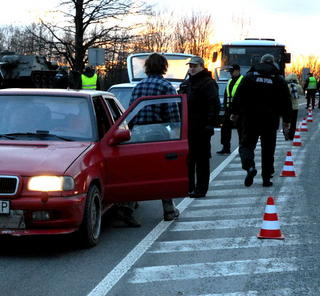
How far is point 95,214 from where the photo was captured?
23.5 feet

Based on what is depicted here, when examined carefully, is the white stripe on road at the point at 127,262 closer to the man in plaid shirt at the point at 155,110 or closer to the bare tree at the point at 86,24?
the man in plaid shirt at the point at 155,110

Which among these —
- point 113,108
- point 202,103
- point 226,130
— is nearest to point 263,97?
point 202,103

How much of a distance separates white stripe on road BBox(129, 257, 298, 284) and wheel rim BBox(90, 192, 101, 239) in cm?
104

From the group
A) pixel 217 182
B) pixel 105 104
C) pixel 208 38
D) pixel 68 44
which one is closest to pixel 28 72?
pixel 68 44

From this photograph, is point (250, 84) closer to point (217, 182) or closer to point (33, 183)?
point (217, 182)

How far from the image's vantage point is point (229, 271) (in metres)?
6.05

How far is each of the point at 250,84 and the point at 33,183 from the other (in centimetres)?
530

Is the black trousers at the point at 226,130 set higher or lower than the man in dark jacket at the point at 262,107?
lower

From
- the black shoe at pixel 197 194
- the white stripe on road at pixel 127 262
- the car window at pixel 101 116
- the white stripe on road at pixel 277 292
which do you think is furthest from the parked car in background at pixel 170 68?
the white stripe on road at pixel 277 292

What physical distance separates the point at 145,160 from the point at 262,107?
3930 mm

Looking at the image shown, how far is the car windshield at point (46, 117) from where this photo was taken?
7543 millimetres

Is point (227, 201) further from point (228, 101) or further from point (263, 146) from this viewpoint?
point (228, 101)

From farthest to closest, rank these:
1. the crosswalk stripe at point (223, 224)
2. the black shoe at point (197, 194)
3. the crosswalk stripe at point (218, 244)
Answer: the black shoe at point (197, 194), the crosswalk stripe at point (223, 224), the crosswalk stripe at point (218, 244)

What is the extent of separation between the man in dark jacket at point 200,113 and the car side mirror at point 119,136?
256cm
